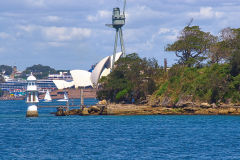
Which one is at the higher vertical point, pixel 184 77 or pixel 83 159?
pixel 184 77

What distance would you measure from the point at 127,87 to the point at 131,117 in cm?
1339

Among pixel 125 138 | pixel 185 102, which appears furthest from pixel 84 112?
pixel 125 138

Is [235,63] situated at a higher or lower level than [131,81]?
higher

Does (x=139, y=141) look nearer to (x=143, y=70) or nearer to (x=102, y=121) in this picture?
(x=102, y=121)

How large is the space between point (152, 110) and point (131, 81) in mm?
10039

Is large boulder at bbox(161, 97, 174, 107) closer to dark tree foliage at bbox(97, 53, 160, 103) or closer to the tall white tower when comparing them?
dark tree foliage at bbox(97, 53, 160, 103)

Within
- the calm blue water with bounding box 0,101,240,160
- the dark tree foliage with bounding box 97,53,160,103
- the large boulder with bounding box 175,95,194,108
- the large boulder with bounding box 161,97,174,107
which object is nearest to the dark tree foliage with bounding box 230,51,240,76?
the large boulder with bounding box 175,95,194,108

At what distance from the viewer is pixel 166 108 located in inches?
3223

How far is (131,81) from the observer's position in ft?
297

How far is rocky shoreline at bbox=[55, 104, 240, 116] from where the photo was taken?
251 feet

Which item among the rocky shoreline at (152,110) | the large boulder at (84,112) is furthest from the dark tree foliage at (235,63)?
the large boulder at (84,112)

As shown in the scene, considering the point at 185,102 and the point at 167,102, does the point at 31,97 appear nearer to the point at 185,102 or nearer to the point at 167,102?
the point at 167,102

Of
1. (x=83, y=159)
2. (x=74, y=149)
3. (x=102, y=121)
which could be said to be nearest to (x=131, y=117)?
(x=102, y=121)

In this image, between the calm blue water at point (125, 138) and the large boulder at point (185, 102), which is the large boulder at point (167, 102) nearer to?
the large boulder at point (185, 102)
